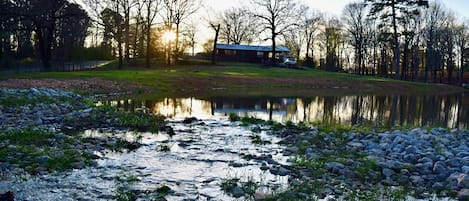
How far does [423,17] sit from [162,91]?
53.7 m

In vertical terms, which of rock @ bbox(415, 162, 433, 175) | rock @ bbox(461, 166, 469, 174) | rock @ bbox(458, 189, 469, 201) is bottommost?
rock @ bbox(458, 189, 469, 201)

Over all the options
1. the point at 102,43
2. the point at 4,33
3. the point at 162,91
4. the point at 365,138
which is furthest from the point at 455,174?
the point at 102,43

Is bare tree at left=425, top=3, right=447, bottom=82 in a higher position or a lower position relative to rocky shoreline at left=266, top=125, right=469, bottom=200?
higher

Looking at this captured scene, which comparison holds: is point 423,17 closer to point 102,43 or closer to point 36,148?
point 102,43

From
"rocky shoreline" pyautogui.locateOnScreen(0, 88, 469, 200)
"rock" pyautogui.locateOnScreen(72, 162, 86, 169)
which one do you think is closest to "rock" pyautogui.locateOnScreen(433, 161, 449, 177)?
"rocky shoreline" pyautogui.locateOnScreen(0, 88, 469, 200)

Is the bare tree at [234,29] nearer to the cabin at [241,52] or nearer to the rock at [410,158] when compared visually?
the cabin at [241,52]

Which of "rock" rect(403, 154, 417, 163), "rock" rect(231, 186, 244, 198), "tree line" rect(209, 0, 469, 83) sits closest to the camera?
"rock" rect(231, 186, 244, 198)

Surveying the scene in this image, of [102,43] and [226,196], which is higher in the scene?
[102,43]

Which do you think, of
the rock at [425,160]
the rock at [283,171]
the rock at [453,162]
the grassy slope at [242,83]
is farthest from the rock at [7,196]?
the grassy slope at [242,83]

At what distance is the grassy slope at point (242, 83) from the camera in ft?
109

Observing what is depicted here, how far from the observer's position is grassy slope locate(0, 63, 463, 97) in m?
33.2

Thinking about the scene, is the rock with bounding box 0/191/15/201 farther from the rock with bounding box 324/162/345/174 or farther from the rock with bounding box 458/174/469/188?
the rock with bounding box 458/174/469/188

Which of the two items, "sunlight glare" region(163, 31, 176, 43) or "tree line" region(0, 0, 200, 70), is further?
"sunlight glare" region(163, 31, 176, 43)

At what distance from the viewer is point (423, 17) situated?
69000 mm
